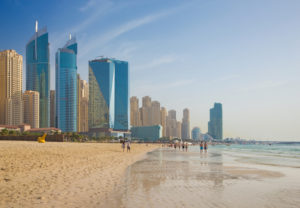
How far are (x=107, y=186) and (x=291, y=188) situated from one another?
924 centimetres

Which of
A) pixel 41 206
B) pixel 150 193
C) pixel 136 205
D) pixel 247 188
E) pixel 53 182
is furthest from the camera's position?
pixel 247 188

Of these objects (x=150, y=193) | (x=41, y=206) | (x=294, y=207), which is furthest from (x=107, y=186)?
(x=294, y=207)

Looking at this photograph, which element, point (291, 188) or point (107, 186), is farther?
point (291, 188)

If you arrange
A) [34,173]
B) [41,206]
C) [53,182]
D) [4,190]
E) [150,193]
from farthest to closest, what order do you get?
[34,173], [53,182], [150,193], [4,190], [41,206]

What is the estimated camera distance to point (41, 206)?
8516mm

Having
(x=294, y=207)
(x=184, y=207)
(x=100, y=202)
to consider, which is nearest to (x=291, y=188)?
(x=294, y=207)

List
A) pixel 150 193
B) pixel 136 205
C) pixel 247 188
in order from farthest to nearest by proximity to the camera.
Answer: pixel 247 188, pixel 150 193, pixel 136 205

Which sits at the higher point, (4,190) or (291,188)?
(4,190)

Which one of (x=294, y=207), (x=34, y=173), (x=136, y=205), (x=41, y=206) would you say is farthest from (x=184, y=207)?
(x=34, y=173)

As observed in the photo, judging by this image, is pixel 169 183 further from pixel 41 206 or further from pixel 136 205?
pixel 41 206

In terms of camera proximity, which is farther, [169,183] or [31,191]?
[169,183]

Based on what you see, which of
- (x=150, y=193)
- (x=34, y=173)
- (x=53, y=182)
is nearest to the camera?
(x=150, y=193)

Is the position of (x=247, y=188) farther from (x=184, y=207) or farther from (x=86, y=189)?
(x=86, y=189)

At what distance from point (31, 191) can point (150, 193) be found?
477cm
